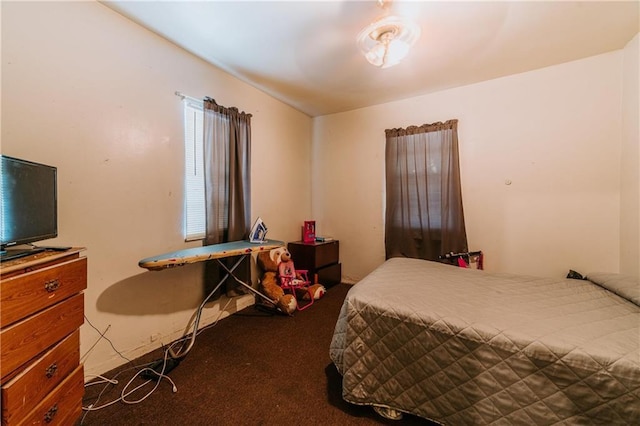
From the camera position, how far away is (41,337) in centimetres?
97

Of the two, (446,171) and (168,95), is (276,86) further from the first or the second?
(446,171)

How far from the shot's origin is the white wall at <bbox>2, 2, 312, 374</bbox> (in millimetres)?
1425

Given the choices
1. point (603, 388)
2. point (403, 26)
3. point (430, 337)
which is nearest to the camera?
point (603, 388)

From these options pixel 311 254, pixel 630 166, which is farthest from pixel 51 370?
pixel 630 166

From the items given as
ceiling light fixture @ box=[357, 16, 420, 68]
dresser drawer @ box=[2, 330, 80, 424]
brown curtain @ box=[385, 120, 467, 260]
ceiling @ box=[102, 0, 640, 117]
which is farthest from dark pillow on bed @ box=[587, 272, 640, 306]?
dresser drawer @ box=[2, 330, 80, 424]

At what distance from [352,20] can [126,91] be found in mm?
1747

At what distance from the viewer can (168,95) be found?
6.79ft

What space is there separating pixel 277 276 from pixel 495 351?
2245 mm

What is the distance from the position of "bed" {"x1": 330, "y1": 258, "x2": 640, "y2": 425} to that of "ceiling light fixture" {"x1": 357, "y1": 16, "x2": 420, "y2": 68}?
1617 millimetres

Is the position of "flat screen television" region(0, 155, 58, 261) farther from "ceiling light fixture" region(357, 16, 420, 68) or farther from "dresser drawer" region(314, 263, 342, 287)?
"dresser drawer" region(314, 263, 342, 287)

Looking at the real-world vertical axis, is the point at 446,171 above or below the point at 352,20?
below

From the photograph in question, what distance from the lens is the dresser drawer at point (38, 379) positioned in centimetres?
83

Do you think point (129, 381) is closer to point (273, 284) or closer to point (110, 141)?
point (273, 284)

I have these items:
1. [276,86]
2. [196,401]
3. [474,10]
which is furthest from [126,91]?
[474,10]
